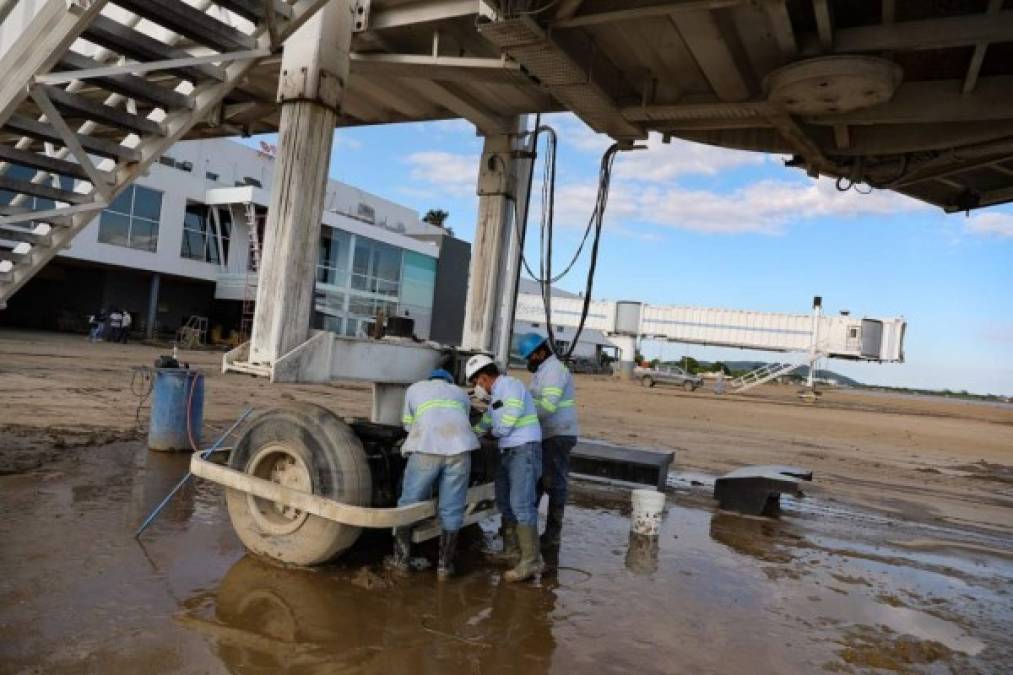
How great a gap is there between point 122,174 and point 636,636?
6062mm

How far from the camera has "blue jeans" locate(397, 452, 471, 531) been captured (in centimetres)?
534

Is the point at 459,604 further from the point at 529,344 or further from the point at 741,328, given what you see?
the point at 741,328

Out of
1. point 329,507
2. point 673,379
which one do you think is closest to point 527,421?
point 329,507

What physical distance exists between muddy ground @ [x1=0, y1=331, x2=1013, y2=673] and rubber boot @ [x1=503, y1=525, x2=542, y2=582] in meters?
0.13

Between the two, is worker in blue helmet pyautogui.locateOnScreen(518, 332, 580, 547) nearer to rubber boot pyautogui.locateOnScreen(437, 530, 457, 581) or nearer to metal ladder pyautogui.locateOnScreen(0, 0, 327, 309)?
rubber boot pyautogui.locateOnScreen(437, 530, 457, 581)

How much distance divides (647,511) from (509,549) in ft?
5.31

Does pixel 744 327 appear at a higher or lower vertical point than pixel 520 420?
higher

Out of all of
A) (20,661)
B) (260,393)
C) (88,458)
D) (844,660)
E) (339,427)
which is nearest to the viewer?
(20,661)

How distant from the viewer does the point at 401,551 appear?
215 inches

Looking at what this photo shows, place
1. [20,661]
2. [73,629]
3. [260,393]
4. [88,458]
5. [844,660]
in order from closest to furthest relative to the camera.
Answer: [20,661] < [73,629] < [844,660] < [88,458] < [260,393]

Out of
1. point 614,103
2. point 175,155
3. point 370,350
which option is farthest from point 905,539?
point 175,155

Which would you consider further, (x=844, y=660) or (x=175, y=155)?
(x=175, y=155)

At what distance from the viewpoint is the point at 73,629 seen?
154 inches

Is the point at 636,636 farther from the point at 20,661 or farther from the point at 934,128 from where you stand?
the point at 934,128
